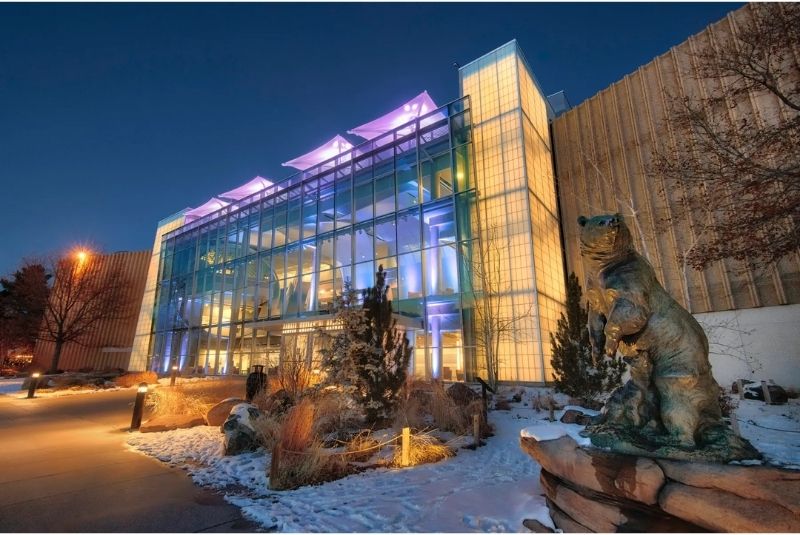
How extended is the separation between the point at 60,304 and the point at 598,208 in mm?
34988

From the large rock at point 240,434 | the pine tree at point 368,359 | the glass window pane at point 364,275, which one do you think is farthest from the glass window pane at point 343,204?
the large rock at point 240,434

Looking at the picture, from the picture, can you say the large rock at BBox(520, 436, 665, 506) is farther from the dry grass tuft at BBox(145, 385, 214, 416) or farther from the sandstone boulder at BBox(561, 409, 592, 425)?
the dry grass tuft at BBox(145, 385, 214, 416)

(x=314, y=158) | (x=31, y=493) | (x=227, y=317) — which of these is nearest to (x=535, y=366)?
(x=31, y=493)

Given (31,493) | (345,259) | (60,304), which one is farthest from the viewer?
(60,304)

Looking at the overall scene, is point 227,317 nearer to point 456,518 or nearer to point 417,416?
point 417,416

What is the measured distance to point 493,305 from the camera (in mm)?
14234

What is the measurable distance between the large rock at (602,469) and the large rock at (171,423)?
8753 millimetres

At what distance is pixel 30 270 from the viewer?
29281mm

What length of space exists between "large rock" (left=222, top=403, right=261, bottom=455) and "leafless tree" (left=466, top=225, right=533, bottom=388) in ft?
27.8

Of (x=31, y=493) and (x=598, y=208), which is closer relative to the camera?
(x=31, y=493)

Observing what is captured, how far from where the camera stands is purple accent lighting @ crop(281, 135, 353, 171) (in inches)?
849

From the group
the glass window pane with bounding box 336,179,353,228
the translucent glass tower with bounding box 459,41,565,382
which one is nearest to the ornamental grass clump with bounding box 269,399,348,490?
the translucent glass tower with bounding box 459,41,565,382

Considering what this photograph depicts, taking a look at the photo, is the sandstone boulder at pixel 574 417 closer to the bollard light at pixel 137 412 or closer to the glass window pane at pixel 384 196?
the bollard light at pixel 137 412

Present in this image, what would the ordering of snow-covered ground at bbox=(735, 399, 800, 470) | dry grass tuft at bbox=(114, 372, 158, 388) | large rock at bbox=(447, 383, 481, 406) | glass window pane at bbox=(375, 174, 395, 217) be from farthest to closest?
1. dry grass tuft at bbox=(114, 372, 158, 388)
2. glass window pane at bbox=(375, 174, 395, 217)
3. large rock at bbox=(447, 383, 481, 406)
4. snow-covered ground at bbox=(735, 399, 800, 470)
